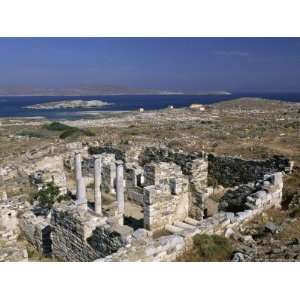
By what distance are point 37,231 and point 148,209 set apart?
→ 3.90 meters

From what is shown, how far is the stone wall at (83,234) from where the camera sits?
350 inches

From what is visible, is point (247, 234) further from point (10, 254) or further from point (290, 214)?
point (10, 254)

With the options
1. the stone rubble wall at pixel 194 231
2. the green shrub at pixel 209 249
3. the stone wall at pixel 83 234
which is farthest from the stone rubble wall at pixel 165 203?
the green shrub at pixel 209 249

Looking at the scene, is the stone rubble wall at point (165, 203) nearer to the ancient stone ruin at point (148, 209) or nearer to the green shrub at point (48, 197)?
the ancient stone ruin at point (148, 209)

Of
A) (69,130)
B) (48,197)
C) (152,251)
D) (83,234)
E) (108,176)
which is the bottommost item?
(108,176)

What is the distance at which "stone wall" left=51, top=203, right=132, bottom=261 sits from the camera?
350 inches

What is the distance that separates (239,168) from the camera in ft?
54.8

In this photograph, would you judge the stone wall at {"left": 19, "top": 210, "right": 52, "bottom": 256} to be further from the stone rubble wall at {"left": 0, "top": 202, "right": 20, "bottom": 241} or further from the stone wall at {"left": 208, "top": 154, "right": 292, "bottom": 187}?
the stone wall at {"left": 208, "top": 154, "right": 292, "bottom": 187}

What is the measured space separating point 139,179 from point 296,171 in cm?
754

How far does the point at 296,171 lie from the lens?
612 inches

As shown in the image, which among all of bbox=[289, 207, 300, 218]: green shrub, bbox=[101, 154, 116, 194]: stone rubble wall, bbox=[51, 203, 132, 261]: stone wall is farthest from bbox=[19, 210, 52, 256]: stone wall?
bbox=[289, 207, 300, 218]: green shrub

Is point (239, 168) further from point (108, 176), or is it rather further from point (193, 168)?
point (108, 176)

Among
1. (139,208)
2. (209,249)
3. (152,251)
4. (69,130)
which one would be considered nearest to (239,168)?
(139,208)

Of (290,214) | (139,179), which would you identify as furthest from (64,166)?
(290,214)
